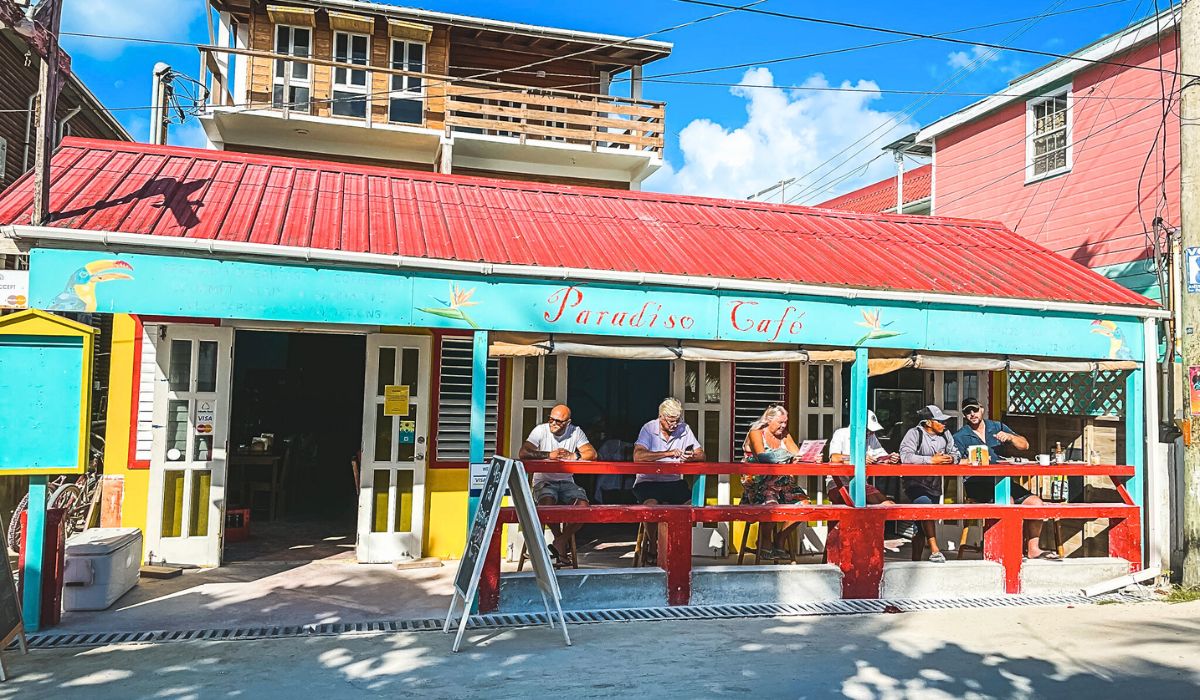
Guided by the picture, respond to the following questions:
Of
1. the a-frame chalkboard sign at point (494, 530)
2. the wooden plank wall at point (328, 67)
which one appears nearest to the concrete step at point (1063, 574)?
the a-frame chalkboard sign at point (494, 530)

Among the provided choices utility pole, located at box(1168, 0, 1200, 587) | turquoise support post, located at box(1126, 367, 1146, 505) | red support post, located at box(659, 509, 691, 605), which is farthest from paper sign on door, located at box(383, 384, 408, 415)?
utility pole, located at box(1168, 0, 1200, 587)

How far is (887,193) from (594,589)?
1930 cm

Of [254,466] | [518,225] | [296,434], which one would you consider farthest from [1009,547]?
[296,434]

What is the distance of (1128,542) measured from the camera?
8.02m

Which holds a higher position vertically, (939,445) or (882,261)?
(882,261)

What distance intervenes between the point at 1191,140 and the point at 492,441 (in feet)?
23.6

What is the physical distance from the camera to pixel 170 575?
7.60 metres

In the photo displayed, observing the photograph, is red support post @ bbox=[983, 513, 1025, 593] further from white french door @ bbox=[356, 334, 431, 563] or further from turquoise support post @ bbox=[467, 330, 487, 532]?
white french door @ bbox=[356, 334, 431, 563]

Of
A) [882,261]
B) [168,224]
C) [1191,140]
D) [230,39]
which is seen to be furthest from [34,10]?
[230,39]

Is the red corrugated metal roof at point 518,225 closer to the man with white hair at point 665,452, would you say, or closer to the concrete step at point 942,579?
the man with white hair at point 665,452

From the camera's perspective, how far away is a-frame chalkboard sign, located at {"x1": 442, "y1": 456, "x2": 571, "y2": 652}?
233 inches

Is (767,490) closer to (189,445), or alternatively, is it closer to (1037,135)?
(189,445)

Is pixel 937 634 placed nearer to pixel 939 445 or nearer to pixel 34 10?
pixel 939 445

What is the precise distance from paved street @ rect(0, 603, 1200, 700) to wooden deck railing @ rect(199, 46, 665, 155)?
1291cm
